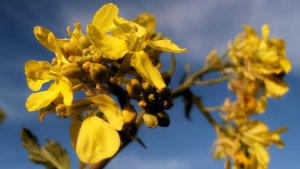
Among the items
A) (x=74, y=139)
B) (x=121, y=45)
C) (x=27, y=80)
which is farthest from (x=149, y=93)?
(x=27, y=80)

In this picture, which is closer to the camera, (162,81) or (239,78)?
(162,81)

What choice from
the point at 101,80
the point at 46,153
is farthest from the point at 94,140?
the point at 46,153

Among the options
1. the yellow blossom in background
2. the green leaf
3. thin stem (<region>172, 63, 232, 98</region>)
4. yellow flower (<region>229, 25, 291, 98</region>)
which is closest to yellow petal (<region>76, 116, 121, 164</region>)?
the green leaf

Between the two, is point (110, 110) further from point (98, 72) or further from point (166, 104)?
point (166, 104)

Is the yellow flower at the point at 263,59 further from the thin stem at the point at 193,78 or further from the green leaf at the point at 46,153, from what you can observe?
the green leaf at the point at 46,153

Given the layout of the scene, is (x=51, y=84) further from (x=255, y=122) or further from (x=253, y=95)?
(x=253, y=95)

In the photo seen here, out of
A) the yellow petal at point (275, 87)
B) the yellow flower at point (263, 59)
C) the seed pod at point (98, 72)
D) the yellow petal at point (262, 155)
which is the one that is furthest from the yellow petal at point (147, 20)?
the seed pod at point (98, 72)
